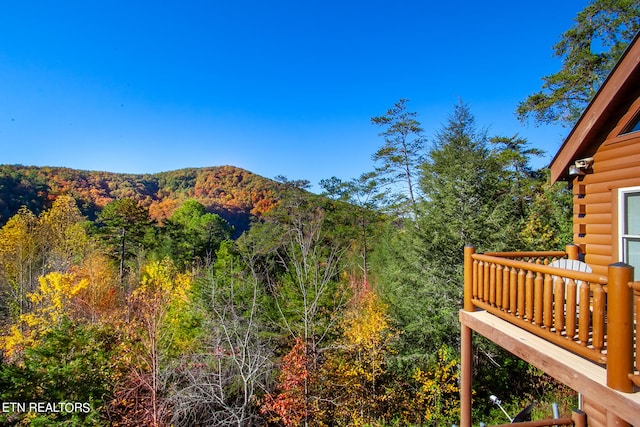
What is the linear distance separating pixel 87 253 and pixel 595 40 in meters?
29.8

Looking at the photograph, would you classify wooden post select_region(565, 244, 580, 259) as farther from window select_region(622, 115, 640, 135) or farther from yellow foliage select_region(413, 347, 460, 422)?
yellow foliage select_region(413, 347, 460, 422)

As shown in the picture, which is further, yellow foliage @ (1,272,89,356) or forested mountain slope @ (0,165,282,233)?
forested mountain slope @ (0,165,282,233)

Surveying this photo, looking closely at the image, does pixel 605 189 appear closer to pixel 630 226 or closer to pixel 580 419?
pixel 630 226

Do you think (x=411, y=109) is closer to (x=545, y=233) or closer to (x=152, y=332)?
(x=545, y=233)

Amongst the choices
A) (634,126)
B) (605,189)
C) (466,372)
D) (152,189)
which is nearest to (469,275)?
(466,372)

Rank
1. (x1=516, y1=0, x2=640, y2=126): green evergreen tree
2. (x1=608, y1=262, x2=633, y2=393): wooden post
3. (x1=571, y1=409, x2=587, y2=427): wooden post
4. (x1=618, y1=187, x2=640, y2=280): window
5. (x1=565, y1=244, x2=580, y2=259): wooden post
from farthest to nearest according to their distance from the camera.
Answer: (x1=516, y1=0, x2=640, y2=126): green evergreen tree → (x1=565, y1=244, x2=580, y2=259): wooden post → (x1=571, y1=409, x2=587, y2=427): wooden post → (x1=618, y1=187, x2=640, y2=280): window → (x1=608, y1=262, x2=633, y2=393): wooden post

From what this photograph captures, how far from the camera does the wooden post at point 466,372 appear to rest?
431 cm

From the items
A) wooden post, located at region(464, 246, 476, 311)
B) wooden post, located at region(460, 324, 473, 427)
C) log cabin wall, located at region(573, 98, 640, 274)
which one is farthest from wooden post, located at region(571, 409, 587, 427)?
wooden post, located at region(464, 246, 476, 311)

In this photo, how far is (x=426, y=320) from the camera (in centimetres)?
1097

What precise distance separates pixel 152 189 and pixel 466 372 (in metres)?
61.6

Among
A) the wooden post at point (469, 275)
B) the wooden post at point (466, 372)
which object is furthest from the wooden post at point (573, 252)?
the wooden post at point (466, 372)

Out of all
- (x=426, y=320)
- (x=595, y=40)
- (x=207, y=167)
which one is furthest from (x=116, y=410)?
(x=207, y=167)

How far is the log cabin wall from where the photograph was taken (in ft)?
13.5

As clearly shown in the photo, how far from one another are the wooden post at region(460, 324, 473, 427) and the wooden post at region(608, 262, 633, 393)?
2.08 meters
